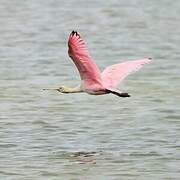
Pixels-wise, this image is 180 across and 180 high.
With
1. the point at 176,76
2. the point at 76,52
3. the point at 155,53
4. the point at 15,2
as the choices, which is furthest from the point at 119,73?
the point at 15,2

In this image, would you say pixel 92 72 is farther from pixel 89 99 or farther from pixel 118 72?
pixel 89 99

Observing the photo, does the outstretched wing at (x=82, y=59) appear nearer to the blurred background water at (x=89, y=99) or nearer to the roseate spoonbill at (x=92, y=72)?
the roseate spoonbill at (x=92, y=72)

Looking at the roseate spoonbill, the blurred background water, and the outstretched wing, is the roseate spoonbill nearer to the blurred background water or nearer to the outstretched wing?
the outstretched wing

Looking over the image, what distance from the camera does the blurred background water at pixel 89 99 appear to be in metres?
12.5

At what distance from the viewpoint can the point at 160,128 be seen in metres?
14.4

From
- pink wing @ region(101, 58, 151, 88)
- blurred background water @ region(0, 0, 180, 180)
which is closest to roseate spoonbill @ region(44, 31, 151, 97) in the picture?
pink wing @ region(101, 58, 151, 88)

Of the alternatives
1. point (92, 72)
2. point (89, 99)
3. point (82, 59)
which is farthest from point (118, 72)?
point (89, 99)

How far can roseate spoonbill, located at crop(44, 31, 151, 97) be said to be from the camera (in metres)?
11.6

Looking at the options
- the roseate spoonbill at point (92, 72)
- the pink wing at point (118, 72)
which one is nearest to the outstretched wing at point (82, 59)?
the roseate spoonbill at point (92, 72)

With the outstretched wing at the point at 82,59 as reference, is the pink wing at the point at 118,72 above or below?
below

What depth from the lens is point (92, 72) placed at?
477 inches

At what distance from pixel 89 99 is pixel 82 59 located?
486cm

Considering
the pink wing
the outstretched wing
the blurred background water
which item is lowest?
the blurred background water

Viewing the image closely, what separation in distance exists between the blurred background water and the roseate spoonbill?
833 millimetres
